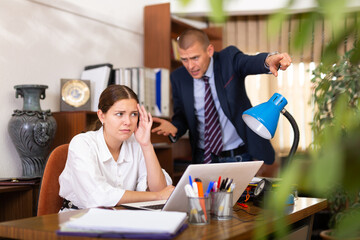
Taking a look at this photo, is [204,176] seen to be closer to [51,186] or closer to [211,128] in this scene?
[51,186]

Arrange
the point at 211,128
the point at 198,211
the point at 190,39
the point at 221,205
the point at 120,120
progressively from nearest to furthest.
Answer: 1. the point at 198,211
2. the point at 221,205
3. the point at 120,120
4. the point at 190,39
5. the point at 211,128

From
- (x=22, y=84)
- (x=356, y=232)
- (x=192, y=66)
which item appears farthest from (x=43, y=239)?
(x=22, y=84)

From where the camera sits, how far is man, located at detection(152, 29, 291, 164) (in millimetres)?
2664

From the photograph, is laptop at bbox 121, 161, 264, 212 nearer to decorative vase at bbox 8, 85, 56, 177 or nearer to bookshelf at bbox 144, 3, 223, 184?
decorative vase at bbox 8, 85, 56, 177

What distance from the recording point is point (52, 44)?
3246mm

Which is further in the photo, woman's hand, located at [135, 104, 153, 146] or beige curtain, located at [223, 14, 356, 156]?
beige curtain, located at [223, 14, 356, 156]

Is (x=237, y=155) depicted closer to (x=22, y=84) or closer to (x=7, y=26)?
(x=22, y=84)

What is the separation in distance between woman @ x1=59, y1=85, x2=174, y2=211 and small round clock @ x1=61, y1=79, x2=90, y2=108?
1.10 meters

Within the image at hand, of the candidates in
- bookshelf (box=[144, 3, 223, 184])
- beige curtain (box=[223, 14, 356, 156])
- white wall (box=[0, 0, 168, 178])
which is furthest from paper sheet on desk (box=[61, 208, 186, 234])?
beige curtain (box=[223, 14, 356, 156])

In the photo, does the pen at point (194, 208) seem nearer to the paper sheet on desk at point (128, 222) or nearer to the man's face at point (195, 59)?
the paper sheet on desk at point (128, 222)

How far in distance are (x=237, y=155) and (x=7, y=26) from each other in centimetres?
164

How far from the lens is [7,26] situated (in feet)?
9.58

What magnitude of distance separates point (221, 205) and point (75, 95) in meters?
2.05

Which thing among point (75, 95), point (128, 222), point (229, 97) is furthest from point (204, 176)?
point (75, 95)
